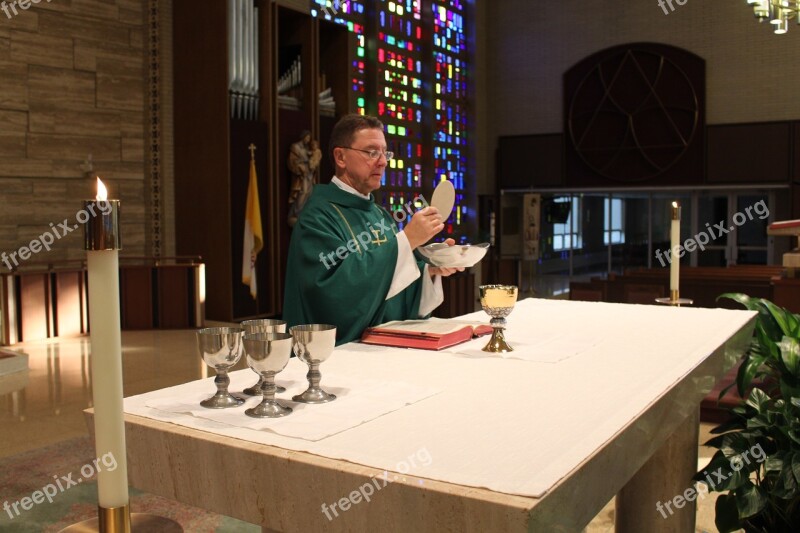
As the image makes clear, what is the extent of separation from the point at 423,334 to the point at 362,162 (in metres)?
0.98

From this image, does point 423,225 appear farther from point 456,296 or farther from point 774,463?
point 456,296

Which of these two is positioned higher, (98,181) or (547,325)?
(98,181)

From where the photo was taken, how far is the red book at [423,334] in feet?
7.84

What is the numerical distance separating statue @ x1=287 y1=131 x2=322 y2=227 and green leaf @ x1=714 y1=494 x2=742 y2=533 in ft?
25.5

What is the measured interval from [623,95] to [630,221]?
255 centimetres

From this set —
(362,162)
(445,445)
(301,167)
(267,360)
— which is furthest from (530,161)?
(445,445)

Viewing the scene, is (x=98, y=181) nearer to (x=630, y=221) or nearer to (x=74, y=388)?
(x=74, y=388)

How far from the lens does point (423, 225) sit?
256 centimetres

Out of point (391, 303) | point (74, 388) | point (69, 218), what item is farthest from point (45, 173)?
point (391, 303)

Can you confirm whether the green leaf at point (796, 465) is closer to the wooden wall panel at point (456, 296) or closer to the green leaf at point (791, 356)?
the green leaf at point (791, 356)

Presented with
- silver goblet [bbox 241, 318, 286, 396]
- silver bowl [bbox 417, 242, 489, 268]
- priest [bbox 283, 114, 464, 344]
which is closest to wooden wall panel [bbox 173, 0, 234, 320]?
priest [bbox 283, 114, 464, 344]

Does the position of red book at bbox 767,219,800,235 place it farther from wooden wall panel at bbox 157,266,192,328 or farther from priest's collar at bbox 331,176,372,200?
wooden wall panel at bbox 157,266,192,328

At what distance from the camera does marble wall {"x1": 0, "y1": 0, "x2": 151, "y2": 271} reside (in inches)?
327

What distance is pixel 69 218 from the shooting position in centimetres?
884
